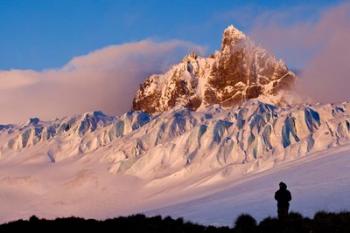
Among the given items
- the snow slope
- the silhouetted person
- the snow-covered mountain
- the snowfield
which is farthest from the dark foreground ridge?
the snow-covered mountain

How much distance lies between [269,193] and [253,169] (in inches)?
3016

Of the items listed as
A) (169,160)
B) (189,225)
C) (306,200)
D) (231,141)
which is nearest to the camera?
(189,225)

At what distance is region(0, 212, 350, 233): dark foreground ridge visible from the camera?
2038 cm

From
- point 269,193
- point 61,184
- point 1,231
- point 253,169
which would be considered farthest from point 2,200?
point 1,231

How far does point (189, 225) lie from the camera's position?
77.2 ft

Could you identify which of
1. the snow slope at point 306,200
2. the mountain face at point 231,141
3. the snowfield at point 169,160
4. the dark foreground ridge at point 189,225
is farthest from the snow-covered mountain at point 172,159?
the dark foreground ridge at point 189,225

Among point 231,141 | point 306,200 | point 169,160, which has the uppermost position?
point 231,141

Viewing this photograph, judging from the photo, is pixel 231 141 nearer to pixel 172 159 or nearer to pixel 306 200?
pixel 172 159

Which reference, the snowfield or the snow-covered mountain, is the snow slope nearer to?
the snowfield

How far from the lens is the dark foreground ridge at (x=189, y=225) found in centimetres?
2038

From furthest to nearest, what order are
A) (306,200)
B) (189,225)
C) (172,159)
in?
(172,159) → (306,200) → (189,225)

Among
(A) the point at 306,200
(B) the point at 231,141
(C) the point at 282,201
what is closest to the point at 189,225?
(C) the point at 282,201

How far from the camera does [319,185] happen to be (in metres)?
44.9

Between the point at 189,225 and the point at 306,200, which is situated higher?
the point at 306,200
